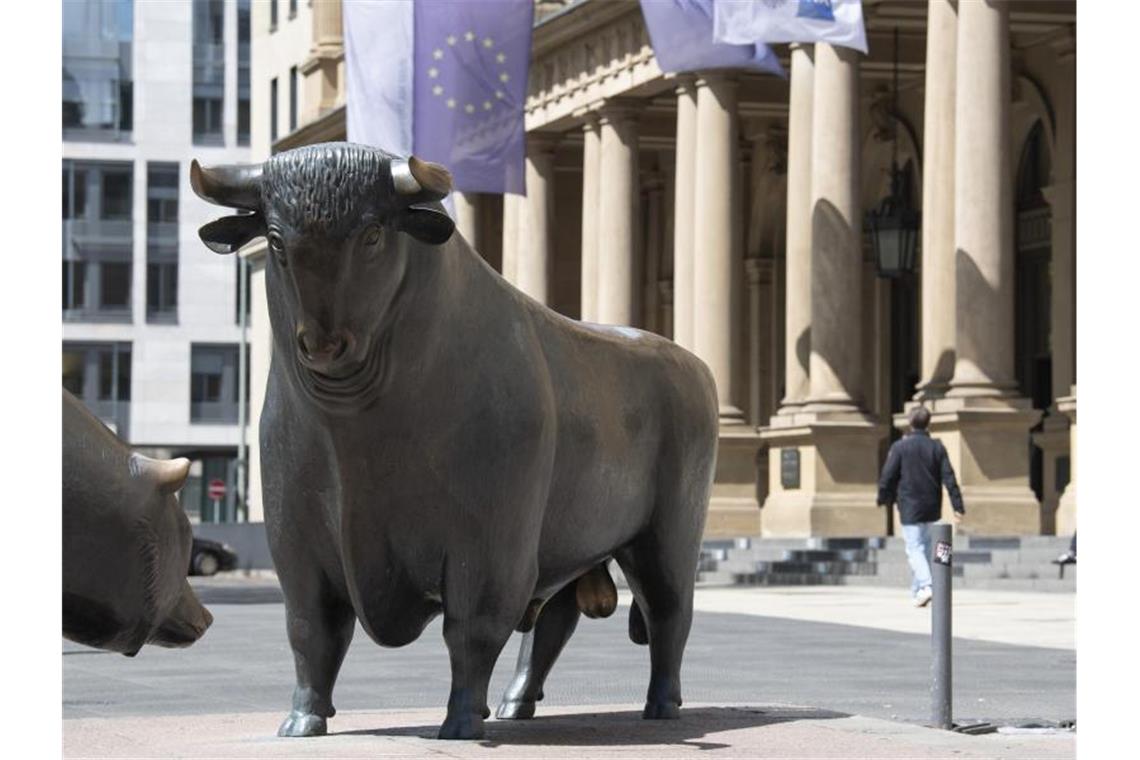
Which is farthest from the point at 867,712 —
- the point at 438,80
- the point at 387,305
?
the point at 438,80

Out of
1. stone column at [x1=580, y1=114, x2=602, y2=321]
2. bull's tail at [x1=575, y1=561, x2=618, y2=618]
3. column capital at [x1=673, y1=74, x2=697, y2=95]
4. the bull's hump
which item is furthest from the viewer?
stone column at [x1=580, y1=114, x2=602, y2=321]

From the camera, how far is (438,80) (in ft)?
94.5

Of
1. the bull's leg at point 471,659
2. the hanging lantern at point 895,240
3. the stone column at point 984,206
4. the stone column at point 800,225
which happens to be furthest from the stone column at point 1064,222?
the bull's leg at point 471,659

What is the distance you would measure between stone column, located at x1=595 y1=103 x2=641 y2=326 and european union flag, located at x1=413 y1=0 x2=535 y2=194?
1554 centimetres

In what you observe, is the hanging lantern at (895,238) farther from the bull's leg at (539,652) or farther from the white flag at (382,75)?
the bull's leg at (539,652)

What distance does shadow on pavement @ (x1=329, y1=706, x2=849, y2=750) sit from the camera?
27.1ft

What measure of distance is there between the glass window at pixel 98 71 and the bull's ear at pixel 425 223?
288 feet

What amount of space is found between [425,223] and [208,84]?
8909 centimetres

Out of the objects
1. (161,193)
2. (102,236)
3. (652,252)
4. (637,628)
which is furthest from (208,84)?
(637,628)

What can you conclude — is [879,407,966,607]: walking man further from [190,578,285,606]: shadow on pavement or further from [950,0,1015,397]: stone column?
[950,0,1015,397]: stone column

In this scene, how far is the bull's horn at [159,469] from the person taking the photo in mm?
4414

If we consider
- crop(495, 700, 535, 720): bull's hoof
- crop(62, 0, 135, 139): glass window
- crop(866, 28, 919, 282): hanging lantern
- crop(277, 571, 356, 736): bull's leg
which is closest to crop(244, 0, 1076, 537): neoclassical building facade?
crop(866, 28, 919, 282): hanging lantern
